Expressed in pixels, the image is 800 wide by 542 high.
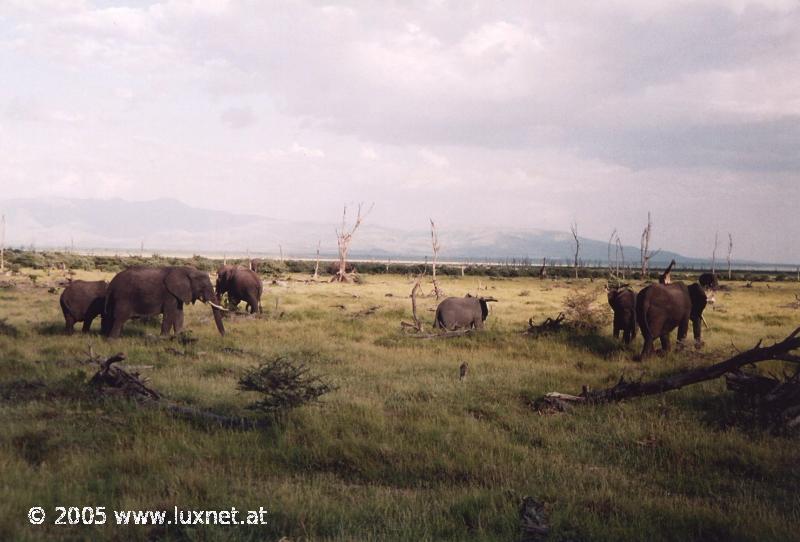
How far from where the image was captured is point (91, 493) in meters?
5.27

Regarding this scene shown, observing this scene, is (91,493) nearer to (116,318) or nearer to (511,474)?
(511,474)

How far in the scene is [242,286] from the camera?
20.0m

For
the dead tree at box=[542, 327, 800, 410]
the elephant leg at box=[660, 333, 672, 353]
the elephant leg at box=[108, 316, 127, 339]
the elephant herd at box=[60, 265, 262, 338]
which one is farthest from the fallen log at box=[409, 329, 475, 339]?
the elephant leg at box=[108, 316, 127, 339]

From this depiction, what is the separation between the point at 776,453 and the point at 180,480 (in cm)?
675

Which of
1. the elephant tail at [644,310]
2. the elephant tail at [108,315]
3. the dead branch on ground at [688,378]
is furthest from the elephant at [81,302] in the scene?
the elephant tail at [644,310]

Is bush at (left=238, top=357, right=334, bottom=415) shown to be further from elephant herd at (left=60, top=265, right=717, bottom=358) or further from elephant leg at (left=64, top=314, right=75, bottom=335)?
elephant leg at (left=64, top=314, right=75, bottom=335)

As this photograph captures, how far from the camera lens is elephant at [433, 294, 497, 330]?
16.7 m

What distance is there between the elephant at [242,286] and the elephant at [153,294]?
4868 mm

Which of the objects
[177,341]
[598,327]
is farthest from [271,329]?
[598,327]

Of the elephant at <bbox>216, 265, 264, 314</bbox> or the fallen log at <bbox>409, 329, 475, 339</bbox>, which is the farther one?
the elephant at <bbox>216, 265, 264, 314</bbox>

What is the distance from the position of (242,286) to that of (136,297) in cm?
616

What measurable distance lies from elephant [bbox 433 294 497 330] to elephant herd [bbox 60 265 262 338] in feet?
19.9

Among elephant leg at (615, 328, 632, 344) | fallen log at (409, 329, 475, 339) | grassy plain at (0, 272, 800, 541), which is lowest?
grassy plain at (0, 272, 800, 541)

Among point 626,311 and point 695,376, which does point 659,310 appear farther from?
point 695,376
